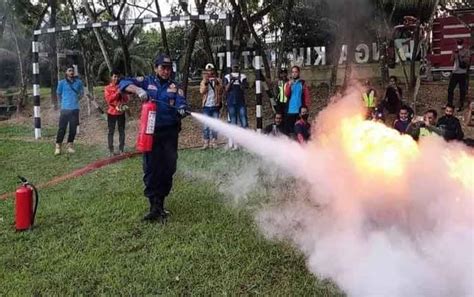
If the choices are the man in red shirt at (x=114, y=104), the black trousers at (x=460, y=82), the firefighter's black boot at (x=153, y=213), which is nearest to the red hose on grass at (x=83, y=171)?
the man in red shirt at (x=114, y=104)

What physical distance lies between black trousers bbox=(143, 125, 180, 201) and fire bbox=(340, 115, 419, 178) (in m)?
2.06

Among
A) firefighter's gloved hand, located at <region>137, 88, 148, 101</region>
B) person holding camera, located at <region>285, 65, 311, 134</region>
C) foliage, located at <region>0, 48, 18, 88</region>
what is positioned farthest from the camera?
foliage, located at <region>0, 48, 18, 88</region>

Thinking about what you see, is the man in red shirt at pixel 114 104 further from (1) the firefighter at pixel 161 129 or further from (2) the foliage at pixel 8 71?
(2) the foliage at pixel 8 71

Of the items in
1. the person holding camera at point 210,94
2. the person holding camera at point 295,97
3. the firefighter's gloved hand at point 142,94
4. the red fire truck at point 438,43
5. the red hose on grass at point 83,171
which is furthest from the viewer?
the red fire truck at point 438,43

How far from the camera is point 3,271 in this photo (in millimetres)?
5031

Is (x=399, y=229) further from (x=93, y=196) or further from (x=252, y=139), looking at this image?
(x=93, y=196)

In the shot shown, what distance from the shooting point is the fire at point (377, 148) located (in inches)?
185

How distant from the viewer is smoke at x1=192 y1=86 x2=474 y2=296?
4.23m

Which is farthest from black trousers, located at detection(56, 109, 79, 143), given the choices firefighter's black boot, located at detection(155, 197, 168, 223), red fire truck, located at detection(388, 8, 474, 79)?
red fire truck, located at detection(388, 8, 474, 79)

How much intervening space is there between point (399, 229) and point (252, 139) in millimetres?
2261

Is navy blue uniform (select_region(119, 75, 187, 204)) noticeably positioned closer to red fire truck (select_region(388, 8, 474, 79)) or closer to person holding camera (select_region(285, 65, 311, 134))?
person holding camera (select_region(285, 65, 311, 134))

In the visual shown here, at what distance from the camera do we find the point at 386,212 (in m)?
4.84

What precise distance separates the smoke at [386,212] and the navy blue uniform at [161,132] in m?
1.54

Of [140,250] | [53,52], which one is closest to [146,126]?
[140,250]
